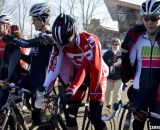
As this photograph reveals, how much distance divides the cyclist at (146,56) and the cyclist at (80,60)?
434 millimetres

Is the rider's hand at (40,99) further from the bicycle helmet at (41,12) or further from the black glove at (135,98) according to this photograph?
the bicycle helmet at (41,12)

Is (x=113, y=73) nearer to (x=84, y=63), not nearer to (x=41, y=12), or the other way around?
(x=41, y=12)

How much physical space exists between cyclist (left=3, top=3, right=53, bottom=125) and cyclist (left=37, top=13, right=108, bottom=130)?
1.68ft

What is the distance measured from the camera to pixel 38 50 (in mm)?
5531

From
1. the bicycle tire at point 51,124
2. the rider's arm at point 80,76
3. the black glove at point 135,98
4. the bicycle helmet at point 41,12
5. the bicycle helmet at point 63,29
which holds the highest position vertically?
the bicycle helmet at point 41,12

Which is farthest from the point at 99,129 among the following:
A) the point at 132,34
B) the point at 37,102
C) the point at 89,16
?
the point at 89,16

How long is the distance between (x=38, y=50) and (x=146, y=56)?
6.10ft

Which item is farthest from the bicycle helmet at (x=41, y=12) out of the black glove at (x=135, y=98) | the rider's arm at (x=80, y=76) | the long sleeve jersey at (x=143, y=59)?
the black glove at (x=135, y=98)

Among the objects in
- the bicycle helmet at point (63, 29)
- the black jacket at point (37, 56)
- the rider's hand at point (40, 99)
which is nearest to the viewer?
the bicycle helmet at point (63, 29)

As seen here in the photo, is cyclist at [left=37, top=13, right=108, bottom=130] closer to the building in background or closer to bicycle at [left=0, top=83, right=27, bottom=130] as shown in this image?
bicycle at [left=0, top=83, right=27, bottom=130]

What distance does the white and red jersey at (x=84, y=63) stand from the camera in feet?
15.2

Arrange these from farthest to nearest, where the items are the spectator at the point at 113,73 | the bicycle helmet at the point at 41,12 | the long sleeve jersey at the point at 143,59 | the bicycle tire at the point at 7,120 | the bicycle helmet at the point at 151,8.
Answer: the spectator at the point at 113,73, the bicycle helmet at the point at 41,12, the bicycle tire at the point at 7,120, the long sleeve jersey at the point at 143,59, the bicycle helmet at the point at 151,8

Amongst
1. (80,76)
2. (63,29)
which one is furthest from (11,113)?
(63,29)

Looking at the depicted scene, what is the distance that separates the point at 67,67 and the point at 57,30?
2.58 ft
